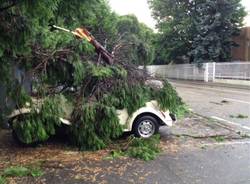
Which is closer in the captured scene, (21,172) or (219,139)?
(21,172)

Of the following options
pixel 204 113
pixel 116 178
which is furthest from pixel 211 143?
pixel 204 113

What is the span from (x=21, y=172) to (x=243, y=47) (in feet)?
113

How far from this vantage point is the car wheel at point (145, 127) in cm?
823

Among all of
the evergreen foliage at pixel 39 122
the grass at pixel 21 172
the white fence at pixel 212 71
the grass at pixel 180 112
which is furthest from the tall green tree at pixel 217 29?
the grass at pixel 21 172

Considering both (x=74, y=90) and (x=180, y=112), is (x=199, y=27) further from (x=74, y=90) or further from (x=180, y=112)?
(x=74, y=90)

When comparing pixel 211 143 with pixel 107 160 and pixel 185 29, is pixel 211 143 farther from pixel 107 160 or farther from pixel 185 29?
pixel 185 29

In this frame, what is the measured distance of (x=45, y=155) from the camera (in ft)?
23.3

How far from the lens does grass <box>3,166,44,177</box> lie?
5.86 metres

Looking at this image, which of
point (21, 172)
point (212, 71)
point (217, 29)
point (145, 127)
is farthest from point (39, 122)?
point (217, 29)

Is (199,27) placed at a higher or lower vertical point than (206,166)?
higher

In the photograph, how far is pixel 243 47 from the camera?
37406mm

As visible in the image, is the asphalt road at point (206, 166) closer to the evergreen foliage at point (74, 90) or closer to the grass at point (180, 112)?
the evergreen foliage at point (74, 90)

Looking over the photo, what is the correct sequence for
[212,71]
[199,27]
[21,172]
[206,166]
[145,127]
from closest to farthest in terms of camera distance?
[21,172] < [206,166] < [145,127] < [212,71] < [199,27]

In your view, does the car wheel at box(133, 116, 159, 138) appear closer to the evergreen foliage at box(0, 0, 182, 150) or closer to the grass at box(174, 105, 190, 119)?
the evergreen foliage at box(0, 0, 182, 150)
